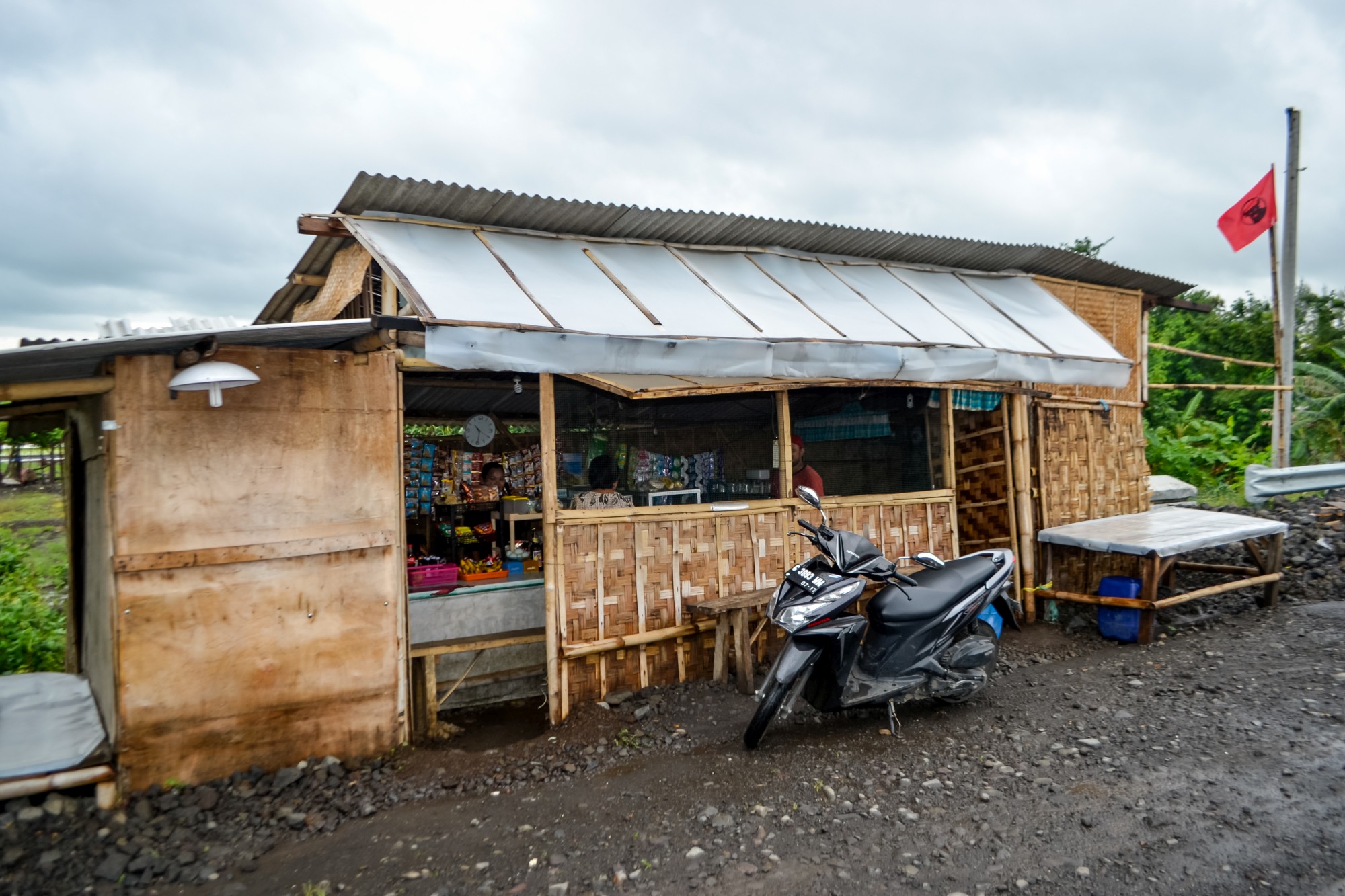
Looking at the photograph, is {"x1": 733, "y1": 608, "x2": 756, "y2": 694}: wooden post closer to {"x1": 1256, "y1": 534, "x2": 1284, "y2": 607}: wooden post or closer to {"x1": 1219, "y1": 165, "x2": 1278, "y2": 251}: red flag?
{"x1": 1256, "y1": 534, "x2": 1284, "y2": 607}: wooden post

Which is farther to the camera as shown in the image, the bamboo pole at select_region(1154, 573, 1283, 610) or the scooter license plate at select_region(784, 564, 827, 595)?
the bamboo pole at select_region(1154, 573, 1283, 610)

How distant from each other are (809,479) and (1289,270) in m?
8.21

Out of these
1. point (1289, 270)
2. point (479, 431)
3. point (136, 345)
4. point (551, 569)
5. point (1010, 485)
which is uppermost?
point (1289, 270)

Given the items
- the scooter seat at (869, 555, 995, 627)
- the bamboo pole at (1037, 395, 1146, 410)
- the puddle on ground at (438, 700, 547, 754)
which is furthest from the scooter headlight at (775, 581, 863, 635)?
the bamboo pole at (1037, 395, 1146, 410)

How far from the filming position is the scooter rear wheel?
4.50 meters

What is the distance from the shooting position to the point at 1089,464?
8.25 metres

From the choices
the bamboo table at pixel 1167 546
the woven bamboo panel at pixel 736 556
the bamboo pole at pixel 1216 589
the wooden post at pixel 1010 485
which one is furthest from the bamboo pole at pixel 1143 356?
the woven bamboo panel at pixel 736 556

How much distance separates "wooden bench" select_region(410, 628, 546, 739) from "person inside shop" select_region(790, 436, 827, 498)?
2591 millimetres

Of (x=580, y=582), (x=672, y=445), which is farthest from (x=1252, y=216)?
(x=580, y=582)

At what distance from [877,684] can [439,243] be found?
157 inches

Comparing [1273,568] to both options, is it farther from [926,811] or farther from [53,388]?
[53,388]

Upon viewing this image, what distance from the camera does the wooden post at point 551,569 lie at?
5.14m

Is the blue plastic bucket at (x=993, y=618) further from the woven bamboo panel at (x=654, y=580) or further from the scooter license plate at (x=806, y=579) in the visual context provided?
the scooter license plate at (x=806, y=579)

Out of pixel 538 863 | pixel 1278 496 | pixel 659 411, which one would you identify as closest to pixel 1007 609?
pixel 659 411
